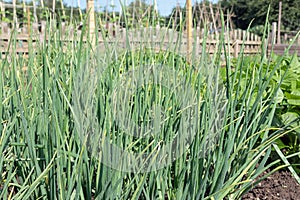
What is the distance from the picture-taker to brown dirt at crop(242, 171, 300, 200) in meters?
1.47

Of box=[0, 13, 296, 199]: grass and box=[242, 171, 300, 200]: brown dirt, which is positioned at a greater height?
box=[0, 13, 296, 199]: grass

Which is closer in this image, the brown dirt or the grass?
the grass

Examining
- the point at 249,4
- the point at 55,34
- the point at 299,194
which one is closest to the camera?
the point at 55,34

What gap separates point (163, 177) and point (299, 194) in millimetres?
819

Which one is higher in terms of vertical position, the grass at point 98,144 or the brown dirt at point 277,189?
the grass at point 98,144

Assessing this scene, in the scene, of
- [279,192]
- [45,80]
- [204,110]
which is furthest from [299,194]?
[45,80]

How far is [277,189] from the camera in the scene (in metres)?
1.57

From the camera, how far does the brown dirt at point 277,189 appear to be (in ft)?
4.82

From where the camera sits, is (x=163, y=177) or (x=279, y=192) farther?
(x=279, y=192)

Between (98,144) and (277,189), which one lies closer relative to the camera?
(98,144)

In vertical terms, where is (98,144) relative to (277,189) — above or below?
above

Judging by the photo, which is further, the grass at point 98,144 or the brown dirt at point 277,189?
the brown dirt at point 277,189

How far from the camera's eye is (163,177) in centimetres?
95

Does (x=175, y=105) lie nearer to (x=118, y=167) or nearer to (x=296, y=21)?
(x=118, y=167)
